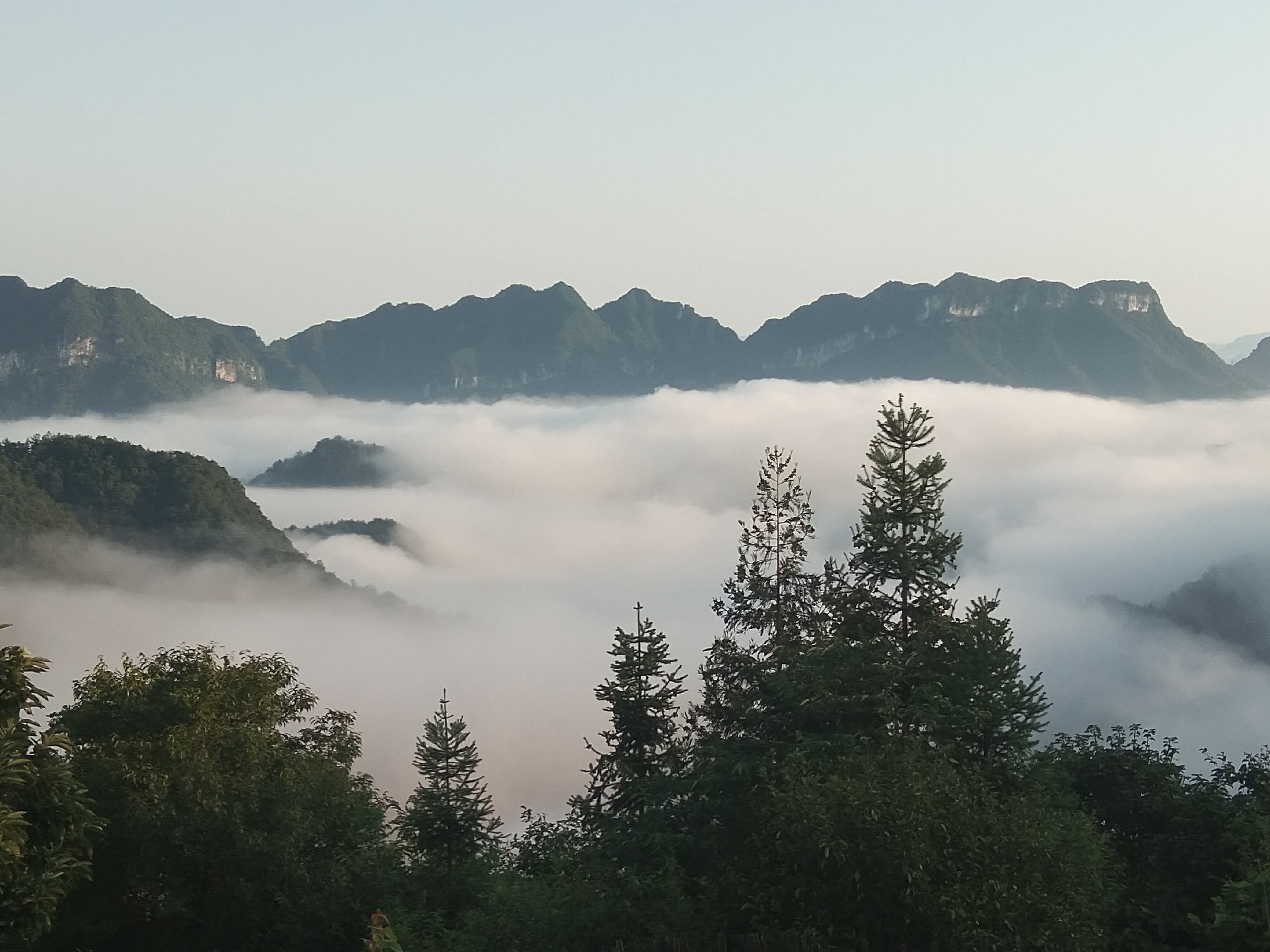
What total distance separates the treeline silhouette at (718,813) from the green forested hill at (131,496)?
110916 millimetres

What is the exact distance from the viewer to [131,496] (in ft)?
456

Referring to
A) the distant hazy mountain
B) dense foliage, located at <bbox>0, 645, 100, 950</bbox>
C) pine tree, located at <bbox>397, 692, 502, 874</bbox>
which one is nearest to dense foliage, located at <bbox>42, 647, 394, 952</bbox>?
pine tree, located at <bbox>397, 692, 502, 874</bbox>

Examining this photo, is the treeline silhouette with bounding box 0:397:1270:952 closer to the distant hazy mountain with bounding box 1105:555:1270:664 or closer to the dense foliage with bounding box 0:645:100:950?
the dense foliage with bounding box 0:645:100:950

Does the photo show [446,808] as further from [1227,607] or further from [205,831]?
[1227,607]

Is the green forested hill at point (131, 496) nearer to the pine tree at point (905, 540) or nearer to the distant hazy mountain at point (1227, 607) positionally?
the distant hazy mountain at point (1227, 607)

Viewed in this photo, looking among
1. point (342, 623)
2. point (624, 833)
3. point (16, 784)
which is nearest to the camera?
point (16, 784)

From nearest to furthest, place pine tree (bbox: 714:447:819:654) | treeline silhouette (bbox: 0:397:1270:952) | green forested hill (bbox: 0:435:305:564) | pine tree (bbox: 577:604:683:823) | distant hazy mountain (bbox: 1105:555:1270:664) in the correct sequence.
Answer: treeline silhouette (bbox: 0:397:1270:952) → pine tree (bbox: 577:604:683:823) → pine tree (bbox: 714:447:819:654) → green forested hill (bbox: 0:435:305:564) → distant hazy mountain (bbox: 1105:555:1270:664)

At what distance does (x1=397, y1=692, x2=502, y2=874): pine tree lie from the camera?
102ft

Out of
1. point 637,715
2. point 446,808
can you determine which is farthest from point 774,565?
point 446,808

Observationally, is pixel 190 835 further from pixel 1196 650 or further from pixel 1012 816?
pixel 1196 650

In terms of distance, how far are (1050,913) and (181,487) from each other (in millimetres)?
132968

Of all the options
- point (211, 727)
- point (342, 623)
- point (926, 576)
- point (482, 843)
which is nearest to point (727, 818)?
point (482, 843)

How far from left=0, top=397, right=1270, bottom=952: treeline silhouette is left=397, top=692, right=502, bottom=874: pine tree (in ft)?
0.26

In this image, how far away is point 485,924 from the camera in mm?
23781
